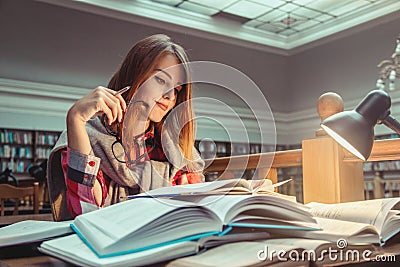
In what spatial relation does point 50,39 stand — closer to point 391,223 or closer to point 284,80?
point 284,80

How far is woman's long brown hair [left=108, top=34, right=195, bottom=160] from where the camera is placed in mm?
1117

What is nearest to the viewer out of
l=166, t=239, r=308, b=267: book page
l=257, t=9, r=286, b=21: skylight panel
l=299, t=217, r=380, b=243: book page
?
l=166, t=239, r=308, b=267: book page

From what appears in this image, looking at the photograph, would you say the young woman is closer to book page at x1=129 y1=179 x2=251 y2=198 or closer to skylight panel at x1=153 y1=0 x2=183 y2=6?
book page at x1=129 y1=179 x2=251 y2=198

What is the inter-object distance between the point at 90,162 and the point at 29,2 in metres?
5.68

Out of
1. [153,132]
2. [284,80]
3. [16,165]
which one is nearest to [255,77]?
[284,80]

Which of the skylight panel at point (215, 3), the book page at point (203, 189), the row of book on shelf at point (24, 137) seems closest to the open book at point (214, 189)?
the book page at point (203, 189)

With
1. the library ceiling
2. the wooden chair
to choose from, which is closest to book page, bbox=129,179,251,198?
the wooden chair

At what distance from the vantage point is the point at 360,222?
2.44 ft

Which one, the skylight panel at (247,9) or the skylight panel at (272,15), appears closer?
the skylight panel at (247,9)

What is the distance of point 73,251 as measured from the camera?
1.74ft

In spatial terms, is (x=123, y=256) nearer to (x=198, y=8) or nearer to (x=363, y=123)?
(x=363, y=123)

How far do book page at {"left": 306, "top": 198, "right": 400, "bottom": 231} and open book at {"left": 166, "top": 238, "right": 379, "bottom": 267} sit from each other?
16cm

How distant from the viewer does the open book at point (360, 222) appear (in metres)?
0.61

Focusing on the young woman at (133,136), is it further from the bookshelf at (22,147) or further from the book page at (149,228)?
the bookshelf at (22,147)
